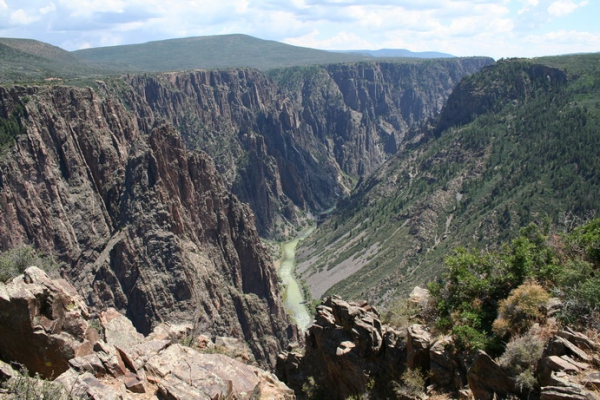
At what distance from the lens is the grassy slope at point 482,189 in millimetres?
125000

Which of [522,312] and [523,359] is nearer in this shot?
[523,359]

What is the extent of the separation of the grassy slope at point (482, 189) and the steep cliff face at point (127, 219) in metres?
44.5

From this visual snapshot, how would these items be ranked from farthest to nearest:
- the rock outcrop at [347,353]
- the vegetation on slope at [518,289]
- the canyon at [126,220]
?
the canyon at [126,220] → the rock outcrop at [347,353] → the vegetation on slope at [518,289]

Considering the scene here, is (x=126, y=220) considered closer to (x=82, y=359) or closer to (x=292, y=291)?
(x=82, y=359)

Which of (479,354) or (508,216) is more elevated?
(479,354)

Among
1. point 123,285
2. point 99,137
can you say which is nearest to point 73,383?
point 123,285

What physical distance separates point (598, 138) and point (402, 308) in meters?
132

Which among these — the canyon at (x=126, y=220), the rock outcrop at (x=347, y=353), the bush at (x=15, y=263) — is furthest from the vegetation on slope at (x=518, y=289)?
the canyon at (x=126, y=220)

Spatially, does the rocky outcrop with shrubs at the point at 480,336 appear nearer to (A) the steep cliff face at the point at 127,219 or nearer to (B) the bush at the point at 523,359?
(B) the bush at the point at 523,359

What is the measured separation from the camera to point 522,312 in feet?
80.1

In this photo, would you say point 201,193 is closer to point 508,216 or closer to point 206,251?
point 206,251

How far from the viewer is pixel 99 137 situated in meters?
94.7

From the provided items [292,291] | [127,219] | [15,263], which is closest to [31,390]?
[15,263]

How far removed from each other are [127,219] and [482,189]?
10798cm
